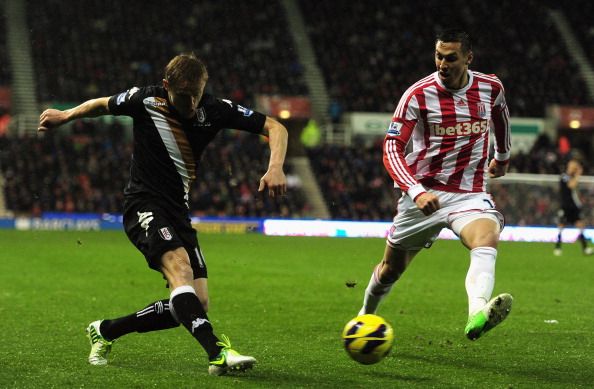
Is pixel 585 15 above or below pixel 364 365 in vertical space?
above

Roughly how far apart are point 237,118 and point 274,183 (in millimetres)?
692

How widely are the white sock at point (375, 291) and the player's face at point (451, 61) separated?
66.0 inches

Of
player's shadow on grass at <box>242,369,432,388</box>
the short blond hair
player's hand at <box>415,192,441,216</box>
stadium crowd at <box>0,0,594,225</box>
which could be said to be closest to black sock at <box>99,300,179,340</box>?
player's shadow on grass at <box>242,369,432,388</box>

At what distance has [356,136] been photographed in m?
33.9

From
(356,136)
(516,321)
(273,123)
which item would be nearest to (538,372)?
(273,123)

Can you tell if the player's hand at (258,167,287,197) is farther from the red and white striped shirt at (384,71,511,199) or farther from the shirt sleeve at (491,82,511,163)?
the shirt sleeve at (491,82,511,163)

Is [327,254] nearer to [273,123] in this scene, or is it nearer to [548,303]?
[548,303]

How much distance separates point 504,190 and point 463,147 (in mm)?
22292

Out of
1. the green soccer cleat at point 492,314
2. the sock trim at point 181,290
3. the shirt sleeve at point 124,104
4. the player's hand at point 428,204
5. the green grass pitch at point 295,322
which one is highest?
the shirt sleeve at point 124,104

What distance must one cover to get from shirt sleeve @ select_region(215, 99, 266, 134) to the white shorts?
127cm

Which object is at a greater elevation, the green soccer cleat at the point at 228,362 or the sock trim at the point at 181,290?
the sock trim at the point at 181,290

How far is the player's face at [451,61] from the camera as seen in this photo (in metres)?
6.64

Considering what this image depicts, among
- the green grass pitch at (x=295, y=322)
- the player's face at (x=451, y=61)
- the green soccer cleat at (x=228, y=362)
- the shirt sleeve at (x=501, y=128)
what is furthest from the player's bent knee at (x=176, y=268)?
the shirt sleeve at (x=501, y=128)

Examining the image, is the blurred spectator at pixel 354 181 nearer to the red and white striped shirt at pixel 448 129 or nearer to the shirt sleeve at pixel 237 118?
the red and white striped shirt at pixel 448 129
